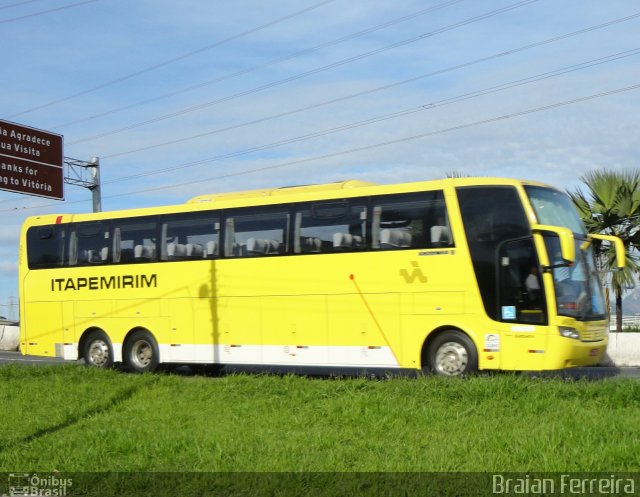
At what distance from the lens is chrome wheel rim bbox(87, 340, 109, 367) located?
20.3 m

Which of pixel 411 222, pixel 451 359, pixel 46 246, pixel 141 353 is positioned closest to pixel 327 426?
pixel 451 359

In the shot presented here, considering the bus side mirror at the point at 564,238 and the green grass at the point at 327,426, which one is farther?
the bus side mirror at the point at 564,238

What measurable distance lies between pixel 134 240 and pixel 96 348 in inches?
112

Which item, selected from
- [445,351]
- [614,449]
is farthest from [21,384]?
[614,449]

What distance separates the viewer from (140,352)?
1994cm

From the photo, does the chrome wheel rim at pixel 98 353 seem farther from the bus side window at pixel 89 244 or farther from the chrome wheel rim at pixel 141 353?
the bus side window at pixel 89 244

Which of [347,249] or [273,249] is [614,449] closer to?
[347,249]

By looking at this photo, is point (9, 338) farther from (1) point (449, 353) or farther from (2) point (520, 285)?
(2) point (520, 285)

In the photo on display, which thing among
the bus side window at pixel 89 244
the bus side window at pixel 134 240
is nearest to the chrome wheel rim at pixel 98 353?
the bus side window at pixel 89 244

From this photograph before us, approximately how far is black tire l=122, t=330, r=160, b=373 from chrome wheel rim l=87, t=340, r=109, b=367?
60 centimetres

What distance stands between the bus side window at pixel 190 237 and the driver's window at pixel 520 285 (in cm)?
630

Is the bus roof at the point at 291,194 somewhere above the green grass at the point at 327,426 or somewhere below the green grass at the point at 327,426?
above

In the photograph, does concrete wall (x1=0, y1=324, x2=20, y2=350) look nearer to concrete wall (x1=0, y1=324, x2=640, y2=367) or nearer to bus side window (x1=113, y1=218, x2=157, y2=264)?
bus side window (x1=113, y1=218, x2=157, y2=264)

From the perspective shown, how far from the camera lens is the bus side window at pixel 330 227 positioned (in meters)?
16.6
